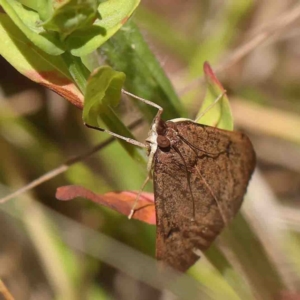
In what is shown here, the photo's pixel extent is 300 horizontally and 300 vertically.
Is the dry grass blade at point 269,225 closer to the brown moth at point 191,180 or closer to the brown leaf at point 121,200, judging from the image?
the brown moth at point 191,180

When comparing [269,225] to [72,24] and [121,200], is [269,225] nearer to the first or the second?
[121,200]

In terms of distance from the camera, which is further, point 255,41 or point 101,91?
point 255,41

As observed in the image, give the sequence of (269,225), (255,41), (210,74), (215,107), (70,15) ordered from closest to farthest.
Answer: (70,15) → (210,74) → (215,107) → (255,41) → (269,225)

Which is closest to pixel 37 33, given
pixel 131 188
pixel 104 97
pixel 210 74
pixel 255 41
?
pixel 104 97

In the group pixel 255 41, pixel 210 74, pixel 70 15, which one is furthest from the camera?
pixel 255 41

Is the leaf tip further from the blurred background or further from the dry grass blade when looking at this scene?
the dry grass blade

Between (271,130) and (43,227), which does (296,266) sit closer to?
(271,130)
